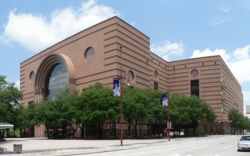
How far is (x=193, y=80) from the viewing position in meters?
110

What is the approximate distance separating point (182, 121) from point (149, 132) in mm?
10604

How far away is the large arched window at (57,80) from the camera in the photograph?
7719 cm

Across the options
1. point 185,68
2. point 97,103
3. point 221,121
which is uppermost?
point 185,68

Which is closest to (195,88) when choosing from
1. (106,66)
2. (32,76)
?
(106,66)

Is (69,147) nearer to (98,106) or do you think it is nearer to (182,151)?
(182,151)

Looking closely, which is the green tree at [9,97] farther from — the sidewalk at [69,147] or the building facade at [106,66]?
the building facade at [106,66]

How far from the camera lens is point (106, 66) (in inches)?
2537

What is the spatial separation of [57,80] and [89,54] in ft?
51.4

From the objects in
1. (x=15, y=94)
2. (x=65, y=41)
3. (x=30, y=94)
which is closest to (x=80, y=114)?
(x=15, y=94)

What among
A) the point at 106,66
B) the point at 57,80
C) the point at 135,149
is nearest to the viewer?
the point at 135,149

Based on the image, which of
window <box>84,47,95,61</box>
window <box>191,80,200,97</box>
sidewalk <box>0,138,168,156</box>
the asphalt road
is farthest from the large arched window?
window <box>191,80,200,97</box>

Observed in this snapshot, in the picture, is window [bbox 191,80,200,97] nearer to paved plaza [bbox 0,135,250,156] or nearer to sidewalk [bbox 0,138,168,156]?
sidewalk [bbox 0,138,168,156]

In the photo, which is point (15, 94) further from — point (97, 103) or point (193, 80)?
point (193, 80)

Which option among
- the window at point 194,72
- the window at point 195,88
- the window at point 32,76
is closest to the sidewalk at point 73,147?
the window at point 32,76
